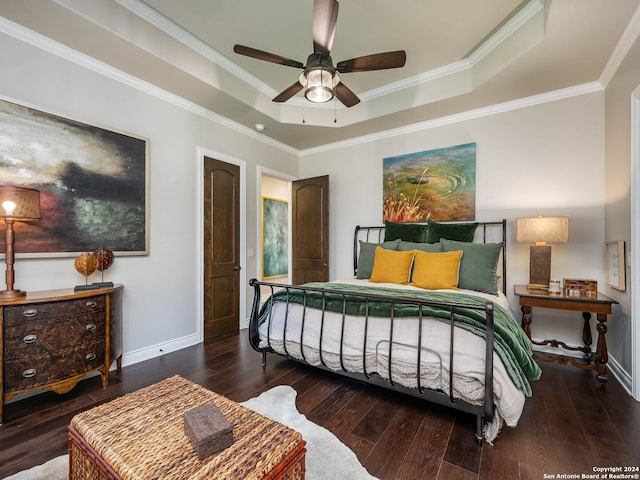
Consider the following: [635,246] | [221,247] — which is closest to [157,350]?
[221,247]

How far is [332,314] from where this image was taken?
7.59ft

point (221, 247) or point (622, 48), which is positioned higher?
point (622, 48)

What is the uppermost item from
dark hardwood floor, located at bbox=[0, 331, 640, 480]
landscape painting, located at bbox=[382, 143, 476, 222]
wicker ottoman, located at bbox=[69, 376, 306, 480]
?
landscape painting, located at bbox=[382, 143, 476, 222]

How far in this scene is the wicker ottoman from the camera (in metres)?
0.95

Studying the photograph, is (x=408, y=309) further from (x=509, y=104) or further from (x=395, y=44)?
(x=509, y=104)

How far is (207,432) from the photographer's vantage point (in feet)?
3.33

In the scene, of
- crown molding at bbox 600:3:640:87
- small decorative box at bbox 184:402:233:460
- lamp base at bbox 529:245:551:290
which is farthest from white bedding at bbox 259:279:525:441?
crown molding at bbox 600:3:640:87

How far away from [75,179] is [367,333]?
2781 millimetres

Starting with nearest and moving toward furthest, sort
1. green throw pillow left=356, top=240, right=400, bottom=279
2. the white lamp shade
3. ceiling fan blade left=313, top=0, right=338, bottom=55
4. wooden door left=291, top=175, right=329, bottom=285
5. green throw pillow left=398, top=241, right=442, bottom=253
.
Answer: ceiling fan blade left=313, top=0, right=338, bottom=55, the white lamp shade, green throw pillow left=398, top=241, right=442, bottom=253, green throw pillow left=356, top=240, right=400, bottom=279, wooden door left=291, top=175, right=329, bottom=285

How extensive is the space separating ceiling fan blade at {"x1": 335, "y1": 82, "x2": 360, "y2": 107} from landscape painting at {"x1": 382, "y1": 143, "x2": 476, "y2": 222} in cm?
170

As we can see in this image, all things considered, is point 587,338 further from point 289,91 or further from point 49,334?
point 49,334

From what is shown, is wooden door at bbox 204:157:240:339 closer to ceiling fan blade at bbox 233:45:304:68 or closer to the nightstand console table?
ceiling fan blade at bbox 233:45:304:68

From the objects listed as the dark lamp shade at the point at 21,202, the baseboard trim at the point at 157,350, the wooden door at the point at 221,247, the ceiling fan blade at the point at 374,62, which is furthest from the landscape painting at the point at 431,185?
the dark lamp shade at the point at 21,202

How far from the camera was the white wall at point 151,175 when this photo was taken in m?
2.34
